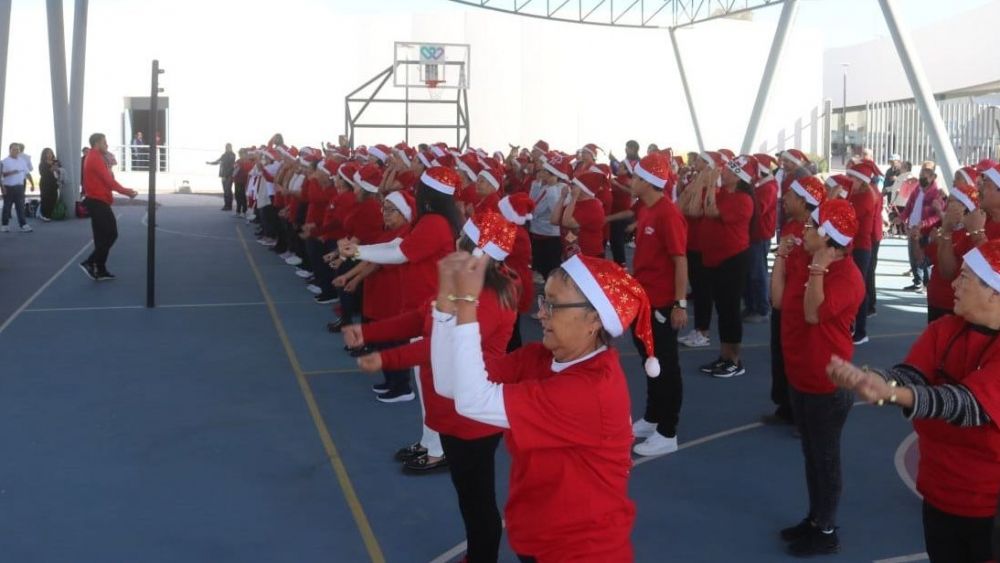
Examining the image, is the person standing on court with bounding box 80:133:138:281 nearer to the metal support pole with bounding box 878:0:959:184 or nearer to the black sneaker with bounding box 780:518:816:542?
the black sneaker with bounding box 780:518:816:542

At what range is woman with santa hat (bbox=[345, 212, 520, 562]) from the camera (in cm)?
421

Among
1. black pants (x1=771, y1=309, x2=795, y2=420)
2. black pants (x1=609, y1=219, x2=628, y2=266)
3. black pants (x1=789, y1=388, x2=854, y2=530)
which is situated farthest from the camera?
black pants (x1=609, y1=219, x2=628, y2=266)

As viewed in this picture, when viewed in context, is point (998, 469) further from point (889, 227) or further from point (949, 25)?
point (949, 25)

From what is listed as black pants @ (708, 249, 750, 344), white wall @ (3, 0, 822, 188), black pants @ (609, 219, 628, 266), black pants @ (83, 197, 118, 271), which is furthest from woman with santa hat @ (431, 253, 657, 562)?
white wall @ (3, 0, 822, 188)

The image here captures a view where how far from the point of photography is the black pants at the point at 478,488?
4570 millimetres

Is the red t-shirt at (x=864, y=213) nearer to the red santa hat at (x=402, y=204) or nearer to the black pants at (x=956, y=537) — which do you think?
the red santa hat at (x=402, y=204)

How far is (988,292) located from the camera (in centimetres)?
333

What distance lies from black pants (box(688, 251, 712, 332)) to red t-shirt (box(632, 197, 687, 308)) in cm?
359

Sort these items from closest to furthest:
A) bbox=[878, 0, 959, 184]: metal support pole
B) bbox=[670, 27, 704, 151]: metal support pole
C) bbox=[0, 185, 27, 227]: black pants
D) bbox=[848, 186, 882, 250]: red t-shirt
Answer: bbox=[848, 186, 882, 250]: red t-shirt
bbox=[878, 0, 959, 184]: metal support pole
bbox=[0, 185, 27, 227]: black pants
bbox=[670, 27, 704, 151]: metal support pole

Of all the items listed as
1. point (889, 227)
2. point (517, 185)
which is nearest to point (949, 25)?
point (889, 227)

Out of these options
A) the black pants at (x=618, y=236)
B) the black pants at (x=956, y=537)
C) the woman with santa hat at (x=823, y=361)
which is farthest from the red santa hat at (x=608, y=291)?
the black pants at (x=618, y=236)

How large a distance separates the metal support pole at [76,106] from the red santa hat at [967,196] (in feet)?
72.6

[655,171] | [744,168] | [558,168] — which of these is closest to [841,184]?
[744,168]

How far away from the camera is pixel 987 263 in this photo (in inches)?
132
